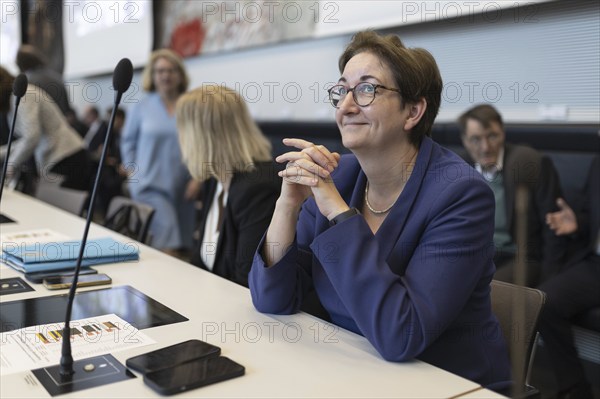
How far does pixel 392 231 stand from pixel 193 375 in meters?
0.59

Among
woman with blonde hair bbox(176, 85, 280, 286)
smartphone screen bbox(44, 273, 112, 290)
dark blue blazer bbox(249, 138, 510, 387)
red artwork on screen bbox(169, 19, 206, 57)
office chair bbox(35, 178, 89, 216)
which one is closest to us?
dark blue blazer bbox(249, 138, 510, 387)

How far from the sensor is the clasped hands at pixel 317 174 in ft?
4.59

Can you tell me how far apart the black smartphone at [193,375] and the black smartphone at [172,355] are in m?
0.02

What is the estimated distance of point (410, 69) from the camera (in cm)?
152

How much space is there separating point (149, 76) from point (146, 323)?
320cm

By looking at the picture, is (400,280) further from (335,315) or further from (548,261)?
(548,261)

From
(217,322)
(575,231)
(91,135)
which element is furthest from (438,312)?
(91,135)

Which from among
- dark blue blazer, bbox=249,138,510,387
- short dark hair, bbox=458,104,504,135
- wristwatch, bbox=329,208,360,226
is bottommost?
dark blue blazer, bbox=249,138,510,387

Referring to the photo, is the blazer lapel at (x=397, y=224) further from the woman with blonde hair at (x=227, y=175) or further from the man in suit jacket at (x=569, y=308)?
the man in suit jacket at (x=569, y=308)

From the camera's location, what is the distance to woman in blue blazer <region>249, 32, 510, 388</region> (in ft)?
4.18

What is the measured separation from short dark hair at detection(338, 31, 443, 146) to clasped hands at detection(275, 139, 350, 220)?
0.25 m

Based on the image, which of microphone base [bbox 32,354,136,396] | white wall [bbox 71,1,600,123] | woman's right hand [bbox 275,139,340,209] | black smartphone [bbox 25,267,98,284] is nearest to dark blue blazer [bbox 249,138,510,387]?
woman's right hand [bbox 275,139,340,209]

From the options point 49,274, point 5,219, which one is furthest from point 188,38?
point 49,274

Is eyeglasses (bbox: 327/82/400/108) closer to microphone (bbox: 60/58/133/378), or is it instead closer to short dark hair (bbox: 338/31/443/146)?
short dark hair (bbox: 338/31/443/146)
